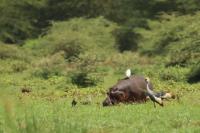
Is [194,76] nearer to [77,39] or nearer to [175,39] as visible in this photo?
[175,39]

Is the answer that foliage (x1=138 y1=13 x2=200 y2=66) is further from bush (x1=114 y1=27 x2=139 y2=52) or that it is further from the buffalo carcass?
the buffalo carcass

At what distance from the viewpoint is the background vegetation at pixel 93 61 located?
372 inches

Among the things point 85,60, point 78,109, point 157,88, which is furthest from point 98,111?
point 85,60

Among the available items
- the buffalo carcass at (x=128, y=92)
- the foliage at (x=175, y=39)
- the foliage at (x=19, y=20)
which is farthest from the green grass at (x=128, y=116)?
the foliage at (x=19, y=20)

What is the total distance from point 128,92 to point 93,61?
33.8 feet

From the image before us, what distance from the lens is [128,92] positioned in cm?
1330

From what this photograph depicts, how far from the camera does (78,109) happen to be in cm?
1242

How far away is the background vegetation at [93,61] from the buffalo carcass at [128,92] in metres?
0.32

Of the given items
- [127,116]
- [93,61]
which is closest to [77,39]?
[93,61]

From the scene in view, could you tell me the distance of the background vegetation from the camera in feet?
31.0

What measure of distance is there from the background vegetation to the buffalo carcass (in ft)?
1.06

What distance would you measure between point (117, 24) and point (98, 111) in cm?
2604

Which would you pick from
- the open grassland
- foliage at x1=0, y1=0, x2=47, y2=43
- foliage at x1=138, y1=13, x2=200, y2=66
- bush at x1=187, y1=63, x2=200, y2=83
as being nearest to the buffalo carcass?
the open grassland

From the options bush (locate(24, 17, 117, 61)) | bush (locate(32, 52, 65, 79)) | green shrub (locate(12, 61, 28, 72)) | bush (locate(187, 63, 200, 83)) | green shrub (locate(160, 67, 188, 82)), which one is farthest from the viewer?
bush (locate(24, 17, 117, 61))
